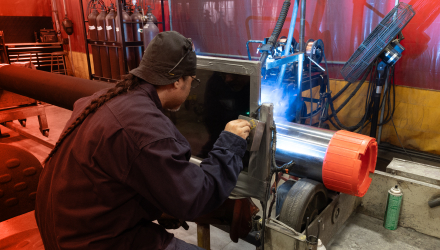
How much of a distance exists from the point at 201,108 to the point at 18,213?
1561 millimetres

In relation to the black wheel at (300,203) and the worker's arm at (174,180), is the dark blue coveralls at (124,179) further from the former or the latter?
the black wheel at (300,203)

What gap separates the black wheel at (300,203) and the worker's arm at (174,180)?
627mm

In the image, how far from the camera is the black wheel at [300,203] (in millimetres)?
1510

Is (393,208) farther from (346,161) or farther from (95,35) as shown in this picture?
(95,35)

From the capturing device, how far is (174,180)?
895 mm

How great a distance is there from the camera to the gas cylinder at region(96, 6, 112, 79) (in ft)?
17.3

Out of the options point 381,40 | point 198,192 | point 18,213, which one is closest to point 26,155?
point 18,213

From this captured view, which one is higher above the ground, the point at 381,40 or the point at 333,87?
the point at 381,40

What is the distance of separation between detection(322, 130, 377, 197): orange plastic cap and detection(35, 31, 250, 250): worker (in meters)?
0.50

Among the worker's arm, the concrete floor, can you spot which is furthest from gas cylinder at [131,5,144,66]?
the worker's arm

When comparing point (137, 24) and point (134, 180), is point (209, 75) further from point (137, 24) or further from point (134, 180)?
point (137, 24)

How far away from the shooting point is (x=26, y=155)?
202 centimetres

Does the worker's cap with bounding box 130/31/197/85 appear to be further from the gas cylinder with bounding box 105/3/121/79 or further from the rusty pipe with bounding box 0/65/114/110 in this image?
the gas cylinder with bounding box 105/3/121/79

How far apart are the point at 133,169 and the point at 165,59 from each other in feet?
1.28
